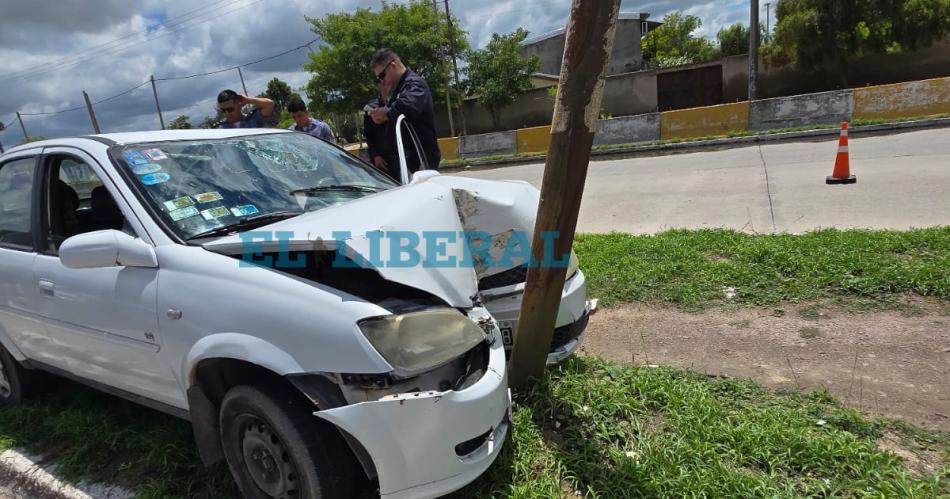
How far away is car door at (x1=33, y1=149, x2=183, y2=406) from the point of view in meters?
2.31

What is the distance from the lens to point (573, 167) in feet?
7.98

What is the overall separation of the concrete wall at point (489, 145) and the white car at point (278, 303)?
1584 centimetres

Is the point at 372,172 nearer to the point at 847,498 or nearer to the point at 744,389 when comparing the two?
the point at 744,389

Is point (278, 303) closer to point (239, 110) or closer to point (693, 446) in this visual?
point (693, 446)

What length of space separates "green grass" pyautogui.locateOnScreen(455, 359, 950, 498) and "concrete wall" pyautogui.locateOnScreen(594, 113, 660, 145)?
1451 cm

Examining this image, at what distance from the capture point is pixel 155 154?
8.86ft

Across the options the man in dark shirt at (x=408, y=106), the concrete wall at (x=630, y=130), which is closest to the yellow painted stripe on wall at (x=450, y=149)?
the concrete wall at (x=630, y=130)

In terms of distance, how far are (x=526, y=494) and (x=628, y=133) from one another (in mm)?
15718

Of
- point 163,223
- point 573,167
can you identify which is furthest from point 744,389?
Answer: point 163,223

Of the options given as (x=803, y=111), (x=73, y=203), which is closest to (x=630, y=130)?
(x=803, y=111)

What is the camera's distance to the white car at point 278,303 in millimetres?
1883

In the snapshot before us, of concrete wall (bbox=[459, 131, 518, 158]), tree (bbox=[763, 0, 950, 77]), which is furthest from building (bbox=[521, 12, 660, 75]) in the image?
concrete wall (bbox=[459, 131, 518, 158])

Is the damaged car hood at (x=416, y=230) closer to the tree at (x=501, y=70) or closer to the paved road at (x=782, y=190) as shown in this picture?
the paved road at (x=782, y=190)

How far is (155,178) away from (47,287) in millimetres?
860
